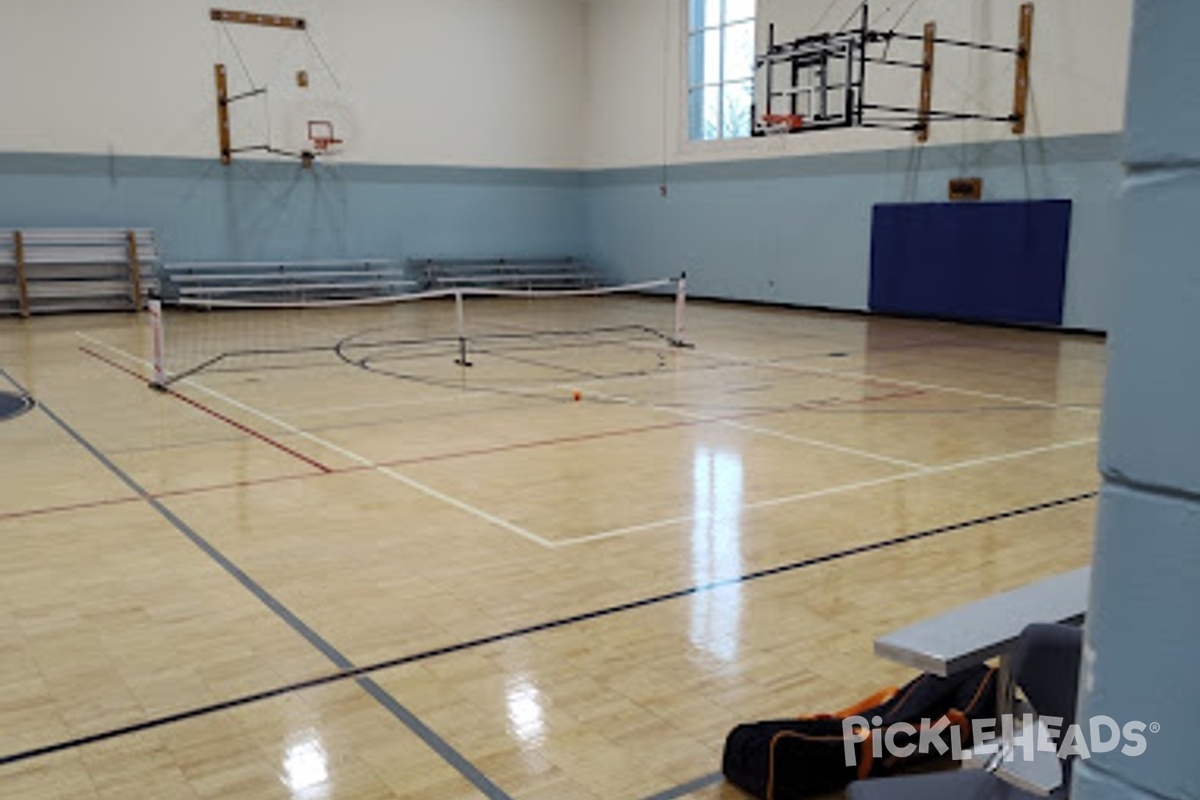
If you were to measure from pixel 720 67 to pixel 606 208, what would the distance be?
13.6 feet

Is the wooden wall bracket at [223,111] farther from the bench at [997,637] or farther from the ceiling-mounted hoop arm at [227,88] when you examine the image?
the bench at [997,637]

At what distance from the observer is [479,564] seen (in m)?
4.64

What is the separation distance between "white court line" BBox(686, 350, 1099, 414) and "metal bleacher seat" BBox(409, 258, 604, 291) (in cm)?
925

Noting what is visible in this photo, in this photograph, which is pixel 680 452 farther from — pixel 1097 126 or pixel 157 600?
pixel 1097 126

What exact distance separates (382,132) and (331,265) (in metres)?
2.65

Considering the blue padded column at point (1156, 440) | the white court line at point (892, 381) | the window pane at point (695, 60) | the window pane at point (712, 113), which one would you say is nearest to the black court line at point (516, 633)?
the blue padded column at point (1156, 440)

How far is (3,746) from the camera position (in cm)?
298

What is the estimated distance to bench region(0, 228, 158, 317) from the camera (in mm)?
16281

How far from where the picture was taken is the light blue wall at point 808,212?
13914mm

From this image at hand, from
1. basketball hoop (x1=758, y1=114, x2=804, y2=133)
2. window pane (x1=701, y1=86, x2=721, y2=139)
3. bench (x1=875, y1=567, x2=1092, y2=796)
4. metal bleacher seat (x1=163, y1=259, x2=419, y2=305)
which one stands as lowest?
metal bleacher seat (x1=163, y1=259, x2=419, y2=305)

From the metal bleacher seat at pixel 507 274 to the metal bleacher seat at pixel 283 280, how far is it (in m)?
0.46

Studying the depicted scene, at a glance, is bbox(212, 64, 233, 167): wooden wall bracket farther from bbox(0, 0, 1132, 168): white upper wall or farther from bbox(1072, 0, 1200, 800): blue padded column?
bbox(1072, 0, 1200, 800): blue padded column

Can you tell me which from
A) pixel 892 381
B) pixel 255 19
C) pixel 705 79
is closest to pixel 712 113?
pixel 705 79

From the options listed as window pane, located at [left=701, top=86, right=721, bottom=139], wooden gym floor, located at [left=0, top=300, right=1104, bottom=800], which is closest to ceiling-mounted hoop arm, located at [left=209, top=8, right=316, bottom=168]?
window pane, located at [left=701, top=86, right=721, bottom=139]
